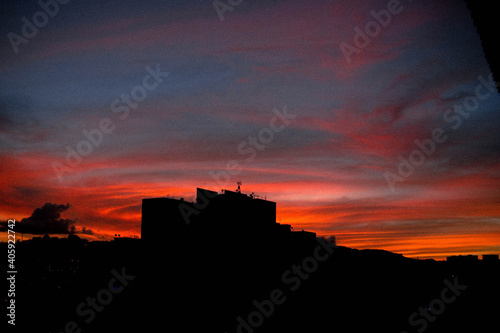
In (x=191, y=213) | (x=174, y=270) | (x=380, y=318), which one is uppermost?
(x=191, y=213)

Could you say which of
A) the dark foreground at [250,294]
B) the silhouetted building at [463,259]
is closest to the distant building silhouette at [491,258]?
the silhouetted building at [463,259]

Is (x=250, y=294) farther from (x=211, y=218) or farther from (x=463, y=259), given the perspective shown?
(x=463, y=259)

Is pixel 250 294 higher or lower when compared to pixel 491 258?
lower

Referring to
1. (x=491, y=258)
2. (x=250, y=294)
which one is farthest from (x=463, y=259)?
(x=250, y=294)

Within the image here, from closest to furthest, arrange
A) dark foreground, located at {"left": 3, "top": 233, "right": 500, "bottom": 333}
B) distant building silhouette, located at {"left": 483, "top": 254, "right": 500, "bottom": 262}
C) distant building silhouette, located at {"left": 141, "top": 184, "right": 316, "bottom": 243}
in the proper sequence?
dark foreground, located at {"left": 3, "top": 233, "right": 500, "bottom": 333}
distant building silhouette, located at {"left": 141, "top": 184, "right": 316, "bottom": 243}
distant building silhouette, located at {"left": 483, "top": 254, "right": 500, "bottom": 262}

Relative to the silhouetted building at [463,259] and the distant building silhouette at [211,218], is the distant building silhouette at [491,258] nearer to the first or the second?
the silhouetted building at [463,259]

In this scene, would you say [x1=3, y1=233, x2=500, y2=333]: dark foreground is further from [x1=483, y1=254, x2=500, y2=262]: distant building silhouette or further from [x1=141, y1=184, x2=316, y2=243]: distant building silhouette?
[x1=483, y1=254, x2=500, y2=262]: distant building silhouette

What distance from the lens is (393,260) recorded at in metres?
68.6

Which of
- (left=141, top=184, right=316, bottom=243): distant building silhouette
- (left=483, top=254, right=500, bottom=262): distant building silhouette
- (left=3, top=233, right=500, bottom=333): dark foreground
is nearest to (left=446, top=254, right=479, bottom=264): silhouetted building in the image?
(left=483, top=254, right=500, bottom=262): distant building silhouette

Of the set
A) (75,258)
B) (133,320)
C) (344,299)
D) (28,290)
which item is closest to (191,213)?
(133,320)

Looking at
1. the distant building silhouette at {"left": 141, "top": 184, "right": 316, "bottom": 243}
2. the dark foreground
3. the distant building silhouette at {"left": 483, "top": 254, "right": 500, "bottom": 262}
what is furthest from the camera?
the distant building silhouette at {"left": 483, "top": 254, "right": 500, "bottom": 262}

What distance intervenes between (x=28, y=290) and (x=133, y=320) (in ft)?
122

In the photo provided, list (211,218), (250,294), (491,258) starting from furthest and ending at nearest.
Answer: (491,258) → (211,218) → (250,294)

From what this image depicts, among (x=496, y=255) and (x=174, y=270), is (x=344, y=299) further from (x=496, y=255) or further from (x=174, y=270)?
(x=496, y=255)
